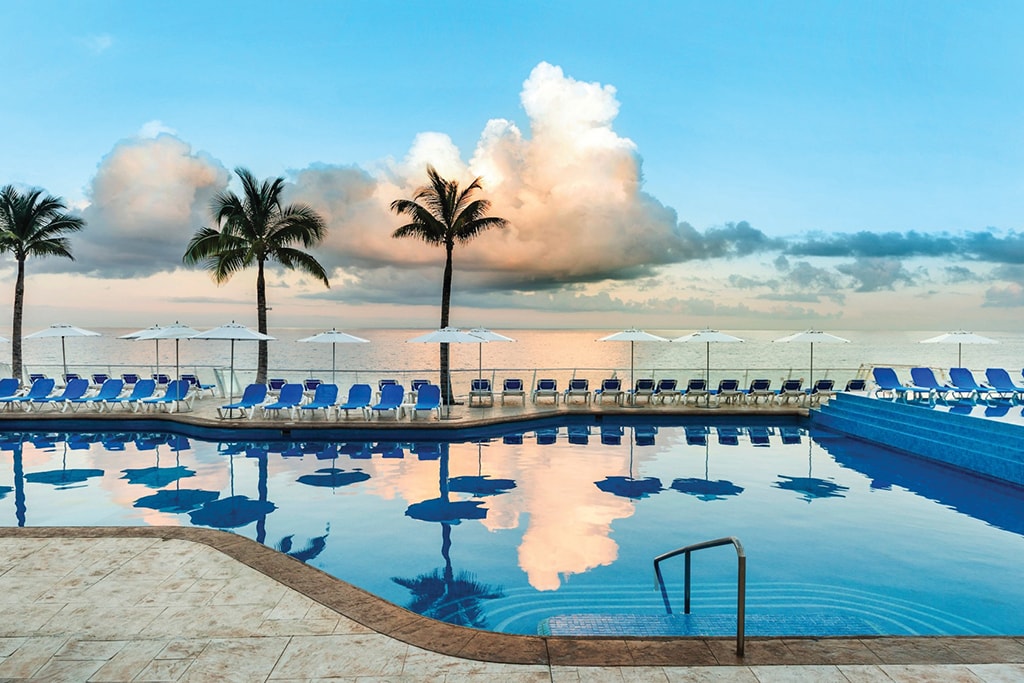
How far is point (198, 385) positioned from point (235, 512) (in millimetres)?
10134

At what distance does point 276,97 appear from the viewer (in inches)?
749

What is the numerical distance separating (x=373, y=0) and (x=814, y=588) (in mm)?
17879

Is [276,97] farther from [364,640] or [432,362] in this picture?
[432,362]

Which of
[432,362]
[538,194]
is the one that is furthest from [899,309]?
[432,362]

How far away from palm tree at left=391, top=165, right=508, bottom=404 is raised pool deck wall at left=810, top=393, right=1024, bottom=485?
32.4 feet

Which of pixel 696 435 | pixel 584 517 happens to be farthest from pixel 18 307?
pixel 696 435

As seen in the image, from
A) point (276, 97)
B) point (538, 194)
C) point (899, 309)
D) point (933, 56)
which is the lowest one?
point (899, 309)

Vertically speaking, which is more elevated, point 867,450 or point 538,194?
point 538,194

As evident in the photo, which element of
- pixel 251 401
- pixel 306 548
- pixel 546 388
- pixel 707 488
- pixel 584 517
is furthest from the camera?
pixel 546 388

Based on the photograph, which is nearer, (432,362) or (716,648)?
(716,648)

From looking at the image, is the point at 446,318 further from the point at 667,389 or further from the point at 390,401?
the point at 667,389

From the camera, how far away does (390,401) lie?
14.2 meters

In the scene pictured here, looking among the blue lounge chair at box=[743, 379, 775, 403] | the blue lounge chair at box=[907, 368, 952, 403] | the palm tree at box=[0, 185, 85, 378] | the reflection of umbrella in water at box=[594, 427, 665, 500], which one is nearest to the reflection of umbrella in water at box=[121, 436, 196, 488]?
the reflection of umbrella in water at box=[594, 427, 665, 500]

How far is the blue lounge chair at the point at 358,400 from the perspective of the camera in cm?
1424
